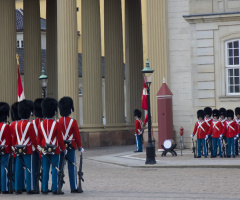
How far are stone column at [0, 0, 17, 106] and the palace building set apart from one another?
0.15 feet

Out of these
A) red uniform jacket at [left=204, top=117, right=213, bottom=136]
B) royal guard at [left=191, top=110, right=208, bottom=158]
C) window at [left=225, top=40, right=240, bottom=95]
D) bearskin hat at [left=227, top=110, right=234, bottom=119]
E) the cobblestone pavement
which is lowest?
the cobblestone pavement

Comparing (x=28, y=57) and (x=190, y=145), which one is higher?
(x=28, y=57)

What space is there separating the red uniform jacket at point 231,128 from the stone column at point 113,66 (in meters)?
11.9

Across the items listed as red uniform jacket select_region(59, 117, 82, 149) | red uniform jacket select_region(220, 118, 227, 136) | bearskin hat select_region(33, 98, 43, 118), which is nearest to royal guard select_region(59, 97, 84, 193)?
red uniform jacket select_region(59, 117, 82, 149)

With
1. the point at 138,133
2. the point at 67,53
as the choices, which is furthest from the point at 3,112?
the point at 67,53

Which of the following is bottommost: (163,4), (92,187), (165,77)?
(92,187)

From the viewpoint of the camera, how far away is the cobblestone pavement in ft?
57.7

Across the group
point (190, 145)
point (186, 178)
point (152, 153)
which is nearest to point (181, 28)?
point (190, 145)

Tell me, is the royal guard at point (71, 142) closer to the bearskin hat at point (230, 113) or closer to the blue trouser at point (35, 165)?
the blue trouser at point (35, 165)

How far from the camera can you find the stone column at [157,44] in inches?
1321

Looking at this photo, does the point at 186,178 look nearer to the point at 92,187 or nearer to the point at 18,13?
the point at 92,187

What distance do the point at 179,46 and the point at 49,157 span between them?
52.8 feet

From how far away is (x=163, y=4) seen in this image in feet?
111

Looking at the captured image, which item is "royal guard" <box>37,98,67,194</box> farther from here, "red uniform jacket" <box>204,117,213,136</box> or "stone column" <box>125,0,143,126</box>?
"stone column" <box>125,0,143,126</box>
